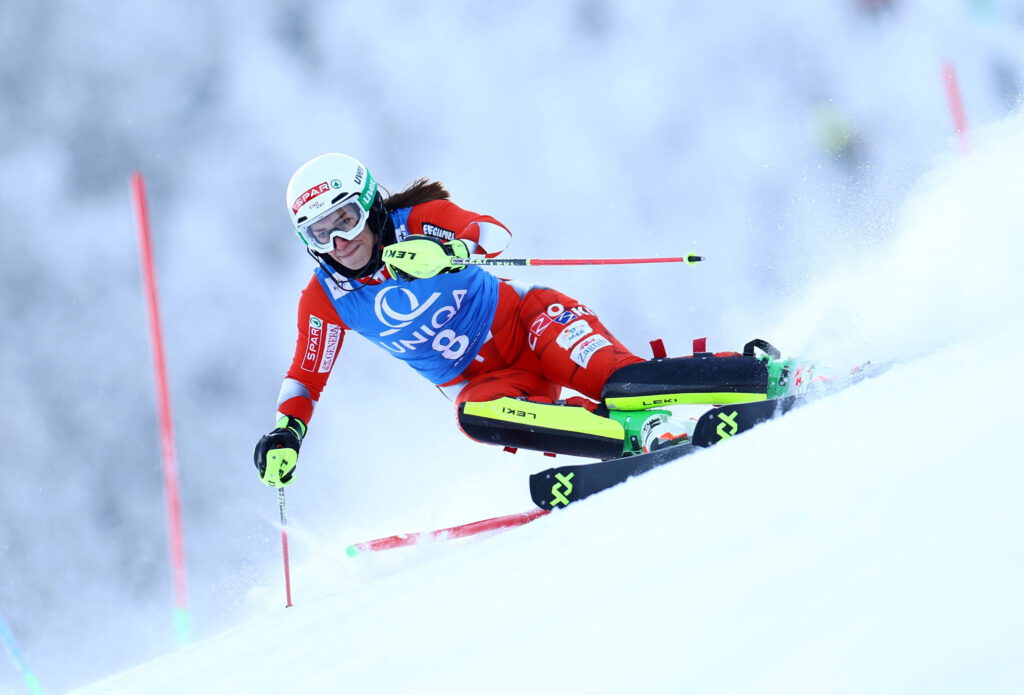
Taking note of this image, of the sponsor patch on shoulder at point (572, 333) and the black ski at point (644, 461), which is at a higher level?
the sponsor patch on shoulder at point (572, 333)

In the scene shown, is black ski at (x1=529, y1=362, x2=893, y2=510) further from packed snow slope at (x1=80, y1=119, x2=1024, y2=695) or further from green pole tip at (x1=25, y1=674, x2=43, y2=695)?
green pole tip at (x1=25, y1=674, x2=43, y2=695)

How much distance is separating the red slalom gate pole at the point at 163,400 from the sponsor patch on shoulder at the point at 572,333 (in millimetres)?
7537

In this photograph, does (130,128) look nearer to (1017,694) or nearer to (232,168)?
(232,168)

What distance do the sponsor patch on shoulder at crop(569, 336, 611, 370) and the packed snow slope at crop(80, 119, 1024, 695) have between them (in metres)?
1.23

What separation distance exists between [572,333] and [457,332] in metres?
0.48

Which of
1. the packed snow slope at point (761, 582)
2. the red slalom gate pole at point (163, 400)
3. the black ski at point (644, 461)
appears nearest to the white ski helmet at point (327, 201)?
the black ski at point (644, 461)

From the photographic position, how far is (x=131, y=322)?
1093 cm

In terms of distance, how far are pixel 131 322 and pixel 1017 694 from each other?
37.8ft

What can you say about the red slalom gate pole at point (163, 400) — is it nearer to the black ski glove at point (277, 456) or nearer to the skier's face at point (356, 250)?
the black ski glove at point (277, 456)

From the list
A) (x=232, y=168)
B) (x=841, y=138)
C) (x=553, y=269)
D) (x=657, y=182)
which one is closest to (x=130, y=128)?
(x=232, y=168)

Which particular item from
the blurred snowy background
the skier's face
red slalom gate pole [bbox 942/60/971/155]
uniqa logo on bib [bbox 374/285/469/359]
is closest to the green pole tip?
the blurred snowy background

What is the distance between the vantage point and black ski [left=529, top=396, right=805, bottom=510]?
7.12ft

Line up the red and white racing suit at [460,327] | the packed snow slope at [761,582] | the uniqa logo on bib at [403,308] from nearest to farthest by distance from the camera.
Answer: the packed snow slope at [761,582] → the red and white racing suit at [460,327] → the uniqa logo on bib at [403,308]

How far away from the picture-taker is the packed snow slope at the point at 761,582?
75 cm
